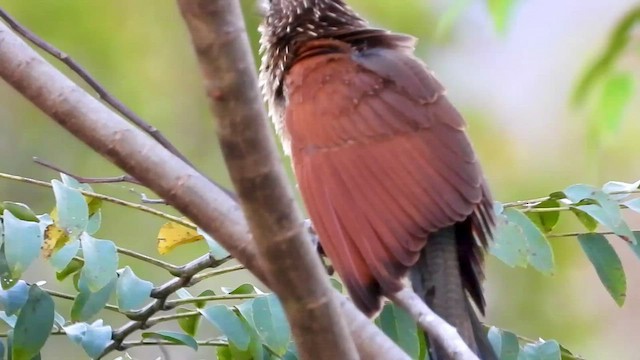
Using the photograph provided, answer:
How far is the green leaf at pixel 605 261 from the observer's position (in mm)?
1216

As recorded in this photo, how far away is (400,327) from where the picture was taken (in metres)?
1.18

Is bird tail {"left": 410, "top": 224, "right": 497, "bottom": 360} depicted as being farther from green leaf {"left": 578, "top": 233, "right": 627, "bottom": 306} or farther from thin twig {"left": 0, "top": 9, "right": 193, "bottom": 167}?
thin twig {"left": 0, "top": 9, "right": 193, "bottom": 167}

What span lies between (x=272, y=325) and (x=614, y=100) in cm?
→ 58

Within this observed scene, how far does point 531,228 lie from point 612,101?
61 cm

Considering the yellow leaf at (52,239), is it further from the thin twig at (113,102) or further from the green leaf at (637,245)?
the green leaf at (637,245)

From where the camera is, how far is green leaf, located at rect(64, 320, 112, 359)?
3.58ft

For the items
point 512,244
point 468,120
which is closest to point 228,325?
point 512,244

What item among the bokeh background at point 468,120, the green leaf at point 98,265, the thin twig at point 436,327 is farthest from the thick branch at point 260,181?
the bokeh background at point 468,120

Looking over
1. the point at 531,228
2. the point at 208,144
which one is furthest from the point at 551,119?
the point at 531,228

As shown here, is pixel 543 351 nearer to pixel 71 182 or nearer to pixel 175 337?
pixel 175 337

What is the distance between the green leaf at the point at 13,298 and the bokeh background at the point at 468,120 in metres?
1.79

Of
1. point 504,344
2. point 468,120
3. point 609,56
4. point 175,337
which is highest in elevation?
point 609,56

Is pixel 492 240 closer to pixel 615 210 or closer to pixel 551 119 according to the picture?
pixel 615 210

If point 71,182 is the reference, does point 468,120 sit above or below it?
below
